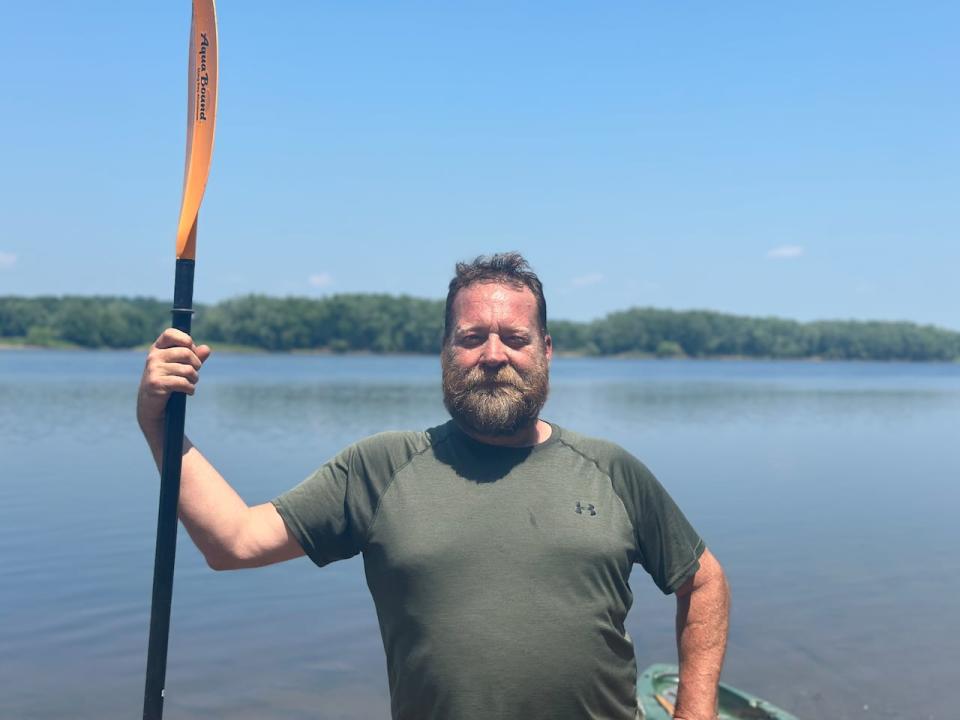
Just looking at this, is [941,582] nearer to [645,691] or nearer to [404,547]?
[645,691]

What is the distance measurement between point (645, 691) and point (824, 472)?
20.8 m

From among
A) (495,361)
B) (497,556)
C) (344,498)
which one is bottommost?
(497,556)

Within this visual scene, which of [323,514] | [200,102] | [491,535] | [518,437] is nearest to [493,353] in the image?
[518,437]

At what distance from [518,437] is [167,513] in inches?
50.5

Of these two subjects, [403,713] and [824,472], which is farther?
[824,472]

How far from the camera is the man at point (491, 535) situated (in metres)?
3.34

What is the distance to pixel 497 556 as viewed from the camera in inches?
132

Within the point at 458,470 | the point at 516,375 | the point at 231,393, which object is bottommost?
the point at 231,393

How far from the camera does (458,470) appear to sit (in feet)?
11.6

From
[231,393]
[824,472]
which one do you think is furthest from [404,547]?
[231,393]

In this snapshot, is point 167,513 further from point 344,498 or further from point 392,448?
point 392,448

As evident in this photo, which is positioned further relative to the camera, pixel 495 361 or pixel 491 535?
pixel 495 361

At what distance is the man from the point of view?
131 inches

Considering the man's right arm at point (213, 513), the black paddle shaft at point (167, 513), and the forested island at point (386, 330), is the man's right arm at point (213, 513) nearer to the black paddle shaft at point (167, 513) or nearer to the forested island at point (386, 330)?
the black paddle shaft at point (167, 513)
